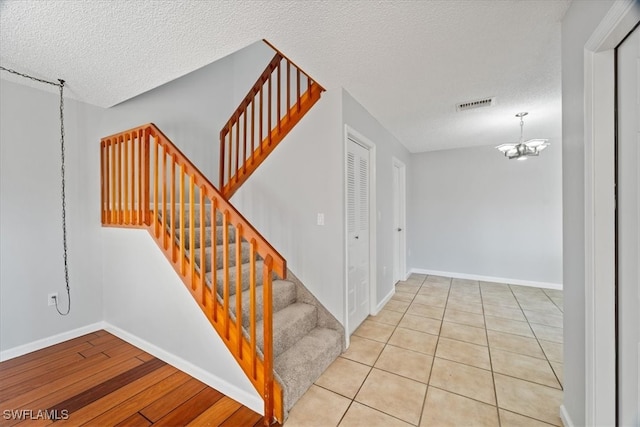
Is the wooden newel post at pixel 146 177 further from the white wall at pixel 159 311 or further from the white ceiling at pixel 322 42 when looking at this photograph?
the white ceiling at pixel 322 42

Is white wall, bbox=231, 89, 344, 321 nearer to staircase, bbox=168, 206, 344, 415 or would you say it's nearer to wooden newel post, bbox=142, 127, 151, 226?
staircase, bbox=168, 206, 344, 415

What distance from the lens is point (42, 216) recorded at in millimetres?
2467

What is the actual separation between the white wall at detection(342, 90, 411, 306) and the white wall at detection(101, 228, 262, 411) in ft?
6.45

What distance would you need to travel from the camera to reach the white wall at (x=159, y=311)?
6.00ft

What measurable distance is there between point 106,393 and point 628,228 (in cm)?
314

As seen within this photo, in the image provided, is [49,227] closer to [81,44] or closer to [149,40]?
[81,44]

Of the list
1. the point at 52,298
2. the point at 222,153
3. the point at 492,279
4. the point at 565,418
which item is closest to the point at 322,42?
the point at 222,153

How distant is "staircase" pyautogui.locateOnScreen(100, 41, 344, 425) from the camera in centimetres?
168

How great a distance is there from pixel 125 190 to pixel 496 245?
5473 millimetres

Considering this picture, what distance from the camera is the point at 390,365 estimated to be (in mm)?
2164

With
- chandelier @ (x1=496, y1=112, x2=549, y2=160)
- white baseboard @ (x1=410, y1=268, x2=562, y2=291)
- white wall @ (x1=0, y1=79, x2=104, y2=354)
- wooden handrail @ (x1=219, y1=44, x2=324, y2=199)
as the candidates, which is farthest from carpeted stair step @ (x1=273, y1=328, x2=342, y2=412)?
white baseboard @ (x1=410, y1=268, x2=562, y2=291)

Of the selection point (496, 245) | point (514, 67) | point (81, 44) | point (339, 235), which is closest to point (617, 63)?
point (514, 67)

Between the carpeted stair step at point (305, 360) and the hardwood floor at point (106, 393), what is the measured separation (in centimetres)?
25

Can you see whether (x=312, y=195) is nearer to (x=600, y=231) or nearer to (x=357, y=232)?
(x=357, y=232)
